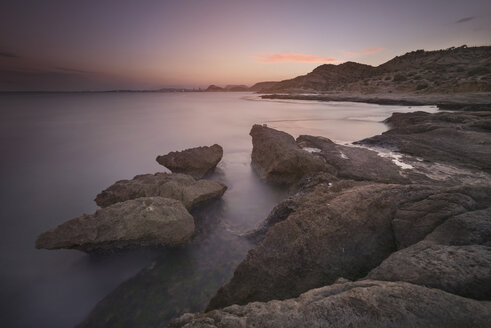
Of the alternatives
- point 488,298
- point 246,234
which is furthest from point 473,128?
point 488,298

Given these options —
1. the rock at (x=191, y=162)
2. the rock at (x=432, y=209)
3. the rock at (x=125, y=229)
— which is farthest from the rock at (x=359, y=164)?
the rock at (x=125, y=229)

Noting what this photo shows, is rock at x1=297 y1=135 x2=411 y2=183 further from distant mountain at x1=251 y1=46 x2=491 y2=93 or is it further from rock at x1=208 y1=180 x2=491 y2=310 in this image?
distant mountain at x1=251 y1=46 x2=491 y2=93

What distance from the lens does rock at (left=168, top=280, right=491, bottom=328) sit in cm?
156

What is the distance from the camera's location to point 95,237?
467cm

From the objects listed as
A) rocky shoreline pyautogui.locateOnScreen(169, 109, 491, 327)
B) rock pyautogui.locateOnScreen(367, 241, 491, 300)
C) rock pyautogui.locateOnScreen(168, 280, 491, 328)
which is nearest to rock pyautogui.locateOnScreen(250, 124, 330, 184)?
rocky shoreline pyautogui.locateOnScreen(169, 109, 491, 327)

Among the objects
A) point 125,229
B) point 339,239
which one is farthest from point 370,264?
point 125,229

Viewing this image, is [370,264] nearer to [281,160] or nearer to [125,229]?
[125,229]

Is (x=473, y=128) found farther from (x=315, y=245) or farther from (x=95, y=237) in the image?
(x=95, y=237)

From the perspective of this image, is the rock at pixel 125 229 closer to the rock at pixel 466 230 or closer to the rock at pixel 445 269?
the rock at pixel 445 269

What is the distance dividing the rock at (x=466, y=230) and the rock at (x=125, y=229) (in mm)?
4499

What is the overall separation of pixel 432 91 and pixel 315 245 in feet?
152

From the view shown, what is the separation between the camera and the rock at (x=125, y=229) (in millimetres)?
4656

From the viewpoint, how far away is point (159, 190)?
624 cm

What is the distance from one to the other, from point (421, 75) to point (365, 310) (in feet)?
231
